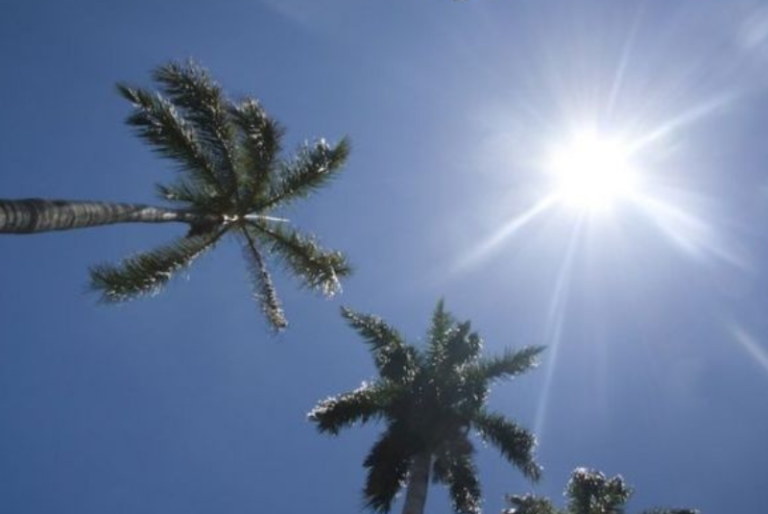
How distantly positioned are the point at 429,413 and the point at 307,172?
822cm

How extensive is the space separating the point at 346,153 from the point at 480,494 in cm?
1162

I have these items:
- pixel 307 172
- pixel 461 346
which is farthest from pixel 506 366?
pixel 307 172

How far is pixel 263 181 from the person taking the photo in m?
21.7

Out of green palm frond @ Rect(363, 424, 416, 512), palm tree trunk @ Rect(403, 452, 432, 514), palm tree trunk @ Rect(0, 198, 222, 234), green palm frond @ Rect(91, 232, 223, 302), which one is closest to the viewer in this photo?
palm tree trunk @ Rect(0, 198, 222, 234)

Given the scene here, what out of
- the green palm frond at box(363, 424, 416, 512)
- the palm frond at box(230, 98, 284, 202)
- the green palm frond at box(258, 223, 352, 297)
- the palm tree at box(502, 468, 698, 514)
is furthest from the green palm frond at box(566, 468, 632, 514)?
the palm frond at box(230, 98, 284, 202)

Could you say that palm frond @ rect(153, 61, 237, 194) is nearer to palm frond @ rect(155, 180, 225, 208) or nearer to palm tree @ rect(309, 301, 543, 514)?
palm frond @ rect(155, 180, 225, 208)

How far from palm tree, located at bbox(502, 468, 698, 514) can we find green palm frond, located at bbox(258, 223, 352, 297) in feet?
38.1

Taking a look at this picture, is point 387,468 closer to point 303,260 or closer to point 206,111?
point 303,260

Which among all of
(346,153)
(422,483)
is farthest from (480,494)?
(346,153)

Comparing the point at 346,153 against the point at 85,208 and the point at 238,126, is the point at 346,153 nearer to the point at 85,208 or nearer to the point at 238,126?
the point at 238,126

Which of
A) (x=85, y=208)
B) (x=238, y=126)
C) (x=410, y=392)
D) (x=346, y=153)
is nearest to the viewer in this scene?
(x=85, y=208)

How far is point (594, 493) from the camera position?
91.7ft

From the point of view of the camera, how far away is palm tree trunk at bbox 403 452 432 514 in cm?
2294

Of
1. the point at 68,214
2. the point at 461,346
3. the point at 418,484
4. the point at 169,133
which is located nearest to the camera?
the point at 68,214
